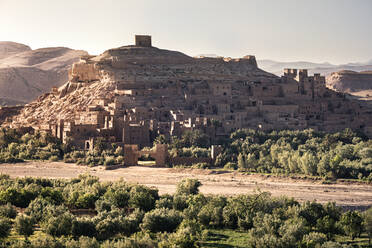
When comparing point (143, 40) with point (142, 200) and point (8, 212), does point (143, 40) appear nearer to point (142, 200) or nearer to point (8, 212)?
point (142, 200)

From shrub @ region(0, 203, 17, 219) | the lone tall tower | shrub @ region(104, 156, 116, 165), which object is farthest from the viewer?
the lone tall tower

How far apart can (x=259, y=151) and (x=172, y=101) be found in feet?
33.1

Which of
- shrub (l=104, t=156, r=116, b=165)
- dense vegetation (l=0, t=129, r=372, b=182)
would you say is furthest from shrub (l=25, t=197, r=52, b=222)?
dense vegetation (l=0, t=129, r=372, b=182)

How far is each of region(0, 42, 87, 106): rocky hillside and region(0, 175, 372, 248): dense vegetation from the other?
146 ft

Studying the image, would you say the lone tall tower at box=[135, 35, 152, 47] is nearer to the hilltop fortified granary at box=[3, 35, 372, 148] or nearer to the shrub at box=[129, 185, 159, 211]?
the hilltop fortified granary at box=[3, 35, 372, 148]

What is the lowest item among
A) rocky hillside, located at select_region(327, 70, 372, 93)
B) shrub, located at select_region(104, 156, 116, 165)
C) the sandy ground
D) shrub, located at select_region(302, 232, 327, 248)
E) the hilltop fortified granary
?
shrub, located at select_region(302, 232, 327, 248)

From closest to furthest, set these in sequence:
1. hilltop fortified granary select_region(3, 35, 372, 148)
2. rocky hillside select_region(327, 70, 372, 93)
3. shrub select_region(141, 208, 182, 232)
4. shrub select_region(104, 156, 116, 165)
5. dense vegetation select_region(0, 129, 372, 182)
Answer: shrub select_region(141, 208, 182, 232), dense vegetation select_region(0, 129, 372, 182), shrub select_region(104, 156, 116, 165), hilltop fortified granary select_region(3, 35, 372, 148), rocky hillside select_region(327, 70, 372, 93)

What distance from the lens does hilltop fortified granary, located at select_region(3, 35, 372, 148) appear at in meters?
40.8

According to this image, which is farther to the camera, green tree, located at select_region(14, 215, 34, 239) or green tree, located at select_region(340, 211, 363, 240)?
green tree, located at select_region(340, 211, 363, 240)

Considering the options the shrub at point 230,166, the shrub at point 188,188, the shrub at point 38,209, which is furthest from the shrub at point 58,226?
the shrub at point 230,166

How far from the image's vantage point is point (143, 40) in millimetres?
55906

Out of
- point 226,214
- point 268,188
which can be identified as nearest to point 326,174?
point 268,188

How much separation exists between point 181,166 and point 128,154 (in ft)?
10.8

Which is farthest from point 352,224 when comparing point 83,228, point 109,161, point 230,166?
point 109,161
